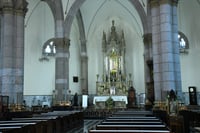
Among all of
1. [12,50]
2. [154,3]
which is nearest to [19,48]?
[12,50]

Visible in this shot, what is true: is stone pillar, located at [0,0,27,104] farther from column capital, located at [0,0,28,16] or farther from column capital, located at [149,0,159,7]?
column capital, located at [149,0,159,7]

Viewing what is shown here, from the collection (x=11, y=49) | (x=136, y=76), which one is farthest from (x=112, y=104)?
(x=11, y=49)

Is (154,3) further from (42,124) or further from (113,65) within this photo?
(113,65)

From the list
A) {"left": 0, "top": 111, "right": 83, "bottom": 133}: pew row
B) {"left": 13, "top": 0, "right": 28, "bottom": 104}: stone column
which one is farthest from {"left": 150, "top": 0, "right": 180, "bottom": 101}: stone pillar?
{"left": 13, "top": 0, "right": 28, "bottom": 104}: stone column

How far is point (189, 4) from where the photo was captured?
27.9 metres

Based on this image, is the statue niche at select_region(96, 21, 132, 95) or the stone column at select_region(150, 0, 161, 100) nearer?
the stone column at select_region(150, 0, 161, 100)

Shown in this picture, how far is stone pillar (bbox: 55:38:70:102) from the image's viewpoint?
23219 mm

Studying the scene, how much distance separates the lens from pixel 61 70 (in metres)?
23.6

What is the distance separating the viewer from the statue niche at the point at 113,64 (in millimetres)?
31995

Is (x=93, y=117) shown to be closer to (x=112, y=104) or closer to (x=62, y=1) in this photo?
(x=112, y=104)

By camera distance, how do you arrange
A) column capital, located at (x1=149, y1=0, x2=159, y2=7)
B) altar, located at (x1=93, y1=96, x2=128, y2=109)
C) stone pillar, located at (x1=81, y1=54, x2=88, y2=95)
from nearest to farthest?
1. column capital, located at (x1=149, y1=0, x2=159, y2=7)
2. altar, located at (x1=93, y1=96, x2=128, y2=109)
3. stone pillar, located at (x1=81, y1=54, x2=88, y2=95)

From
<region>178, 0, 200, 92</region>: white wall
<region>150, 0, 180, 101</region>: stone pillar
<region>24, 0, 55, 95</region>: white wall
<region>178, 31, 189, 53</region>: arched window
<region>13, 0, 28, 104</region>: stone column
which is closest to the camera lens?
<region>150, 0, 180, 101</region>: stone pillar

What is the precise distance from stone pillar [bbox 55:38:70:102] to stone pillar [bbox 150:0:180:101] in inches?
421

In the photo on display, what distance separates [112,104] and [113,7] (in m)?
11.2
